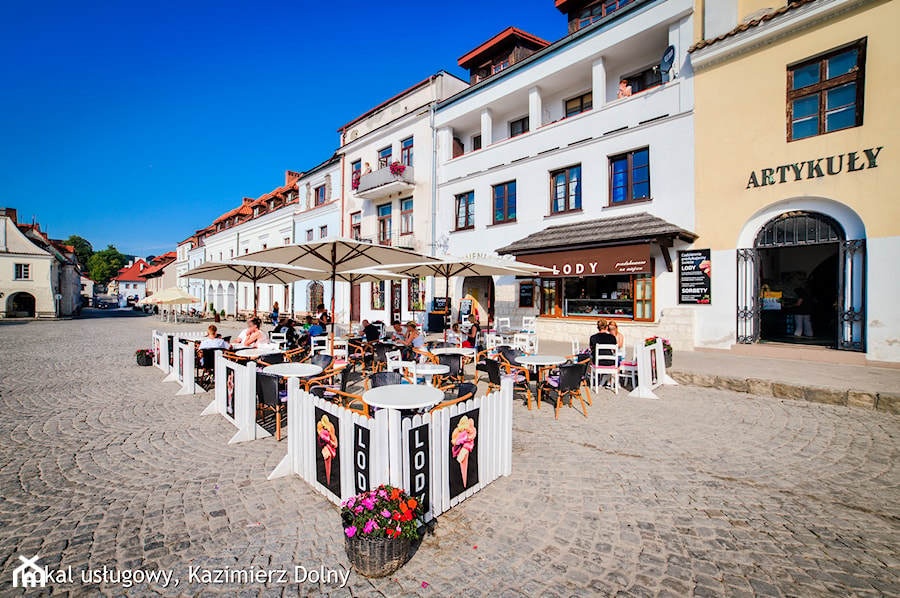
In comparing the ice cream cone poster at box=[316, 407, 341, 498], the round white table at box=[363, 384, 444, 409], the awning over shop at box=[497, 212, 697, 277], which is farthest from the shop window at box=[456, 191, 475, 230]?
the ice cream cone poster at box=[316, 407, 341, 498]

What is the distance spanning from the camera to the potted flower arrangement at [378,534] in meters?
2.70

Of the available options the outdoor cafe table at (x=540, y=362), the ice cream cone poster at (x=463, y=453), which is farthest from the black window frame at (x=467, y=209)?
the ice cream cone poster at (x=463, y=453)

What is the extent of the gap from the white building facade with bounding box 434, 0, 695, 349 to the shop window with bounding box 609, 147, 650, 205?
3cm

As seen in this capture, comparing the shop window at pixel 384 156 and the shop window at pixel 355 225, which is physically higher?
the shop window at pixel 384 156

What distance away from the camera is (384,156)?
2277cm

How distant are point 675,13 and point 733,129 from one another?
4210mm

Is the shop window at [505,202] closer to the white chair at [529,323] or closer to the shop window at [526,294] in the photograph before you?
the shop window at [526,294]

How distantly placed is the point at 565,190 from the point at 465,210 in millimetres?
5172

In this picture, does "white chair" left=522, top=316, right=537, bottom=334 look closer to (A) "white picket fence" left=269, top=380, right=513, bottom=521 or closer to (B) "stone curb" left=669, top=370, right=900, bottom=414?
(B) "stone curb" left=669, top=370, right=900, bottom=414

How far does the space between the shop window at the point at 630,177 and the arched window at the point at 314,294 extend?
1927cm

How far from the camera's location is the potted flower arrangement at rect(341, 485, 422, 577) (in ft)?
8.84

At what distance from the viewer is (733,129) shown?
11.0 m

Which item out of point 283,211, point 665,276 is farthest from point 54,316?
point 665,276

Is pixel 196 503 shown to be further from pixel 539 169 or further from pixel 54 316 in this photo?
pixel 54 316
